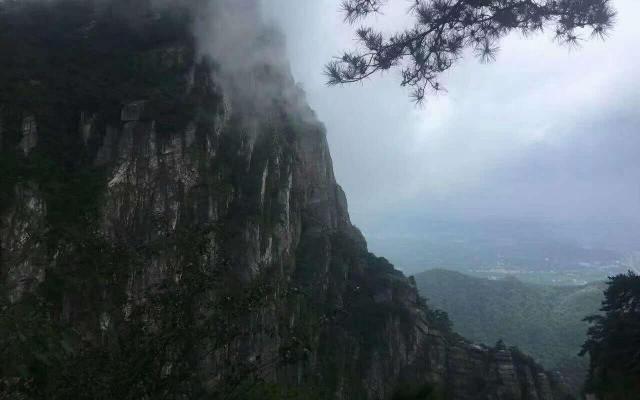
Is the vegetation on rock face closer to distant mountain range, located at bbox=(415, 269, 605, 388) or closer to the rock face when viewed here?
the rock face

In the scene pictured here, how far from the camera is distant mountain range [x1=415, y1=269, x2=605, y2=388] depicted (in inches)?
2034

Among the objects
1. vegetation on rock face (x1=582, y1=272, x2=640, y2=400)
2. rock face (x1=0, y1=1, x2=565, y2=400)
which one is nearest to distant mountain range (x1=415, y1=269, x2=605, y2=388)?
rock face (x1=0, y1=1, x2=565, y2=400)

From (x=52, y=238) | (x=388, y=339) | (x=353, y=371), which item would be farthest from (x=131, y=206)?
(x=388, y=339)

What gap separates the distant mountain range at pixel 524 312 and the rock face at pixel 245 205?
1276 cm

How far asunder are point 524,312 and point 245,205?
47774mm

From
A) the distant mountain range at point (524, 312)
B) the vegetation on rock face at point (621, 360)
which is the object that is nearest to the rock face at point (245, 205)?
the vegetation on rock face at point (621, 360)

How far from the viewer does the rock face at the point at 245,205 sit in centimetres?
2283

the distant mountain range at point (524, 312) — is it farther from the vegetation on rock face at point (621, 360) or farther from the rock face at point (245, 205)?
the vegetation on rock face at point (621, 360)

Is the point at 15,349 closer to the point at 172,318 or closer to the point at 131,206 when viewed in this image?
the point at 172,318

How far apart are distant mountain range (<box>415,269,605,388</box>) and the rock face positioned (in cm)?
1276

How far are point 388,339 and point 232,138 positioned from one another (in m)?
22.8

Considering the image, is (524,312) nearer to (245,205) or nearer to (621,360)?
(245,205)

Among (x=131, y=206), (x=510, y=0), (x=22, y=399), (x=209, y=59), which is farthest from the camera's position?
(x=209, y=59)

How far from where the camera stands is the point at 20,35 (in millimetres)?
31969
